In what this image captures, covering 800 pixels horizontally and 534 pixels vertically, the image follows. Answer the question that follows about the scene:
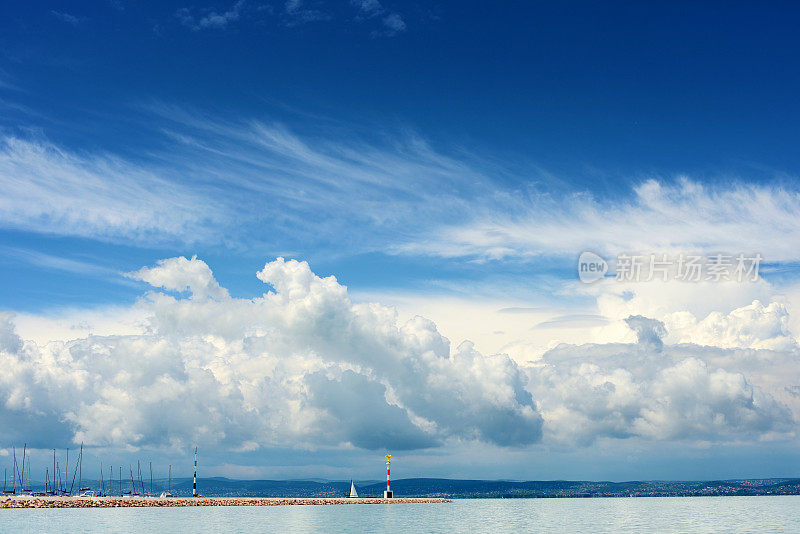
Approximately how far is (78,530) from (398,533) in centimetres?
5130

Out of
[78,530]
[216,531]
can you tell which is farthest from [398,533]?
[78,530]

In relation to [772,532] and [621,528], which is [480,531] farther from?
[772,532]

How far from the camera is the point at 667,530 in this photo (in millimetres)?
111250

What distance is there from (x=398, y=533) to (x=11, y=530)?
203ft

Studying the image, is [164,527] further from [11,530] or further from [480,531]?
[480,531]

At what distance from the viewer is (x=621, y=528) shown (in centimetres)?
11694

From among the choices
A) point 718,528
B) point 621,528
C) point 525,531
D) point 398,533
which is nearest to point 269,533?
point 398,533

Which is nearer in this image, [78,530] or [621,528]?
[78,530]

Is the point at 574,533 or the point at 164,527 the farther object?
the point at 164,527

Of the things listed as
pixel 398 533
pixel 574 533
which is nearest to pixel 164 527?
pixel 398 533

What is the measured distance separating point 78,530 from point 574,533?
7875 centimetres

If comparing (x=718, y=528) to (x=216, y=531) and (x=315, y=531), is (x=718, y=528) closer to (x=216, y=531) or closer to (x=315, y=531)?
(x=315, y=531)

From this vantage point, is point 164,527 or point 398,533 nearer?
point 398,533

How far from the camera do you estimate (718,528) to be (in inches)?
4500
